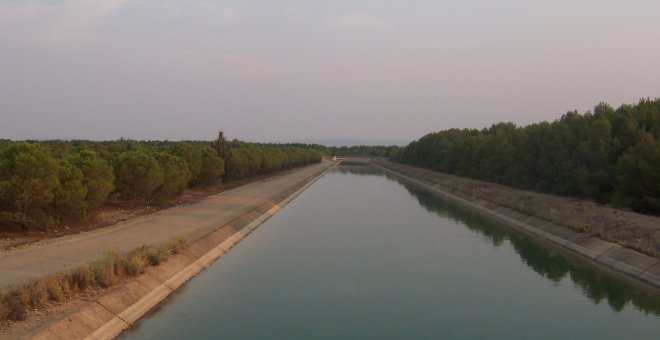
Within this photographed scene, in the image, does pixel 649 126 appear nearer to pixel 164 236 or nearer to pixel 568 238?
pixel 568 238

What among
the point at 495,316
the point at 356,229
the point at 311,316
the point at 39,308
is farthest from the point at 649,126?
the point at 39,308

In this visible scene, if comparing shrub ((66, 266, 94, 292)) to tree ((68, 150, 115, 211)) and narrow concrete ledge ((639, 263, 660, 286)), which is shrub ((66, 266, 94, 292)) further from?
narrow concrete ledge ((639, 263, 660, 286))

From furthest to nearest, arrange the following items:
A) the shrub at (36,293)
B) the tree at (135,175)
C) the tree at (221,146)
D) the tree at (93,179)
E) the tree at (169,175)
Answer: the tree at (221,146), the tree at (169,175), the tree at (135,175), the tree at (93,179), the shrub at (36,293)

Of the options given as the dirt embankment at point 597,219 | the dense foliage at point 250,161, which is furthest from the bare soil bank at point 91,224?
the dirt embankment at point 597,219

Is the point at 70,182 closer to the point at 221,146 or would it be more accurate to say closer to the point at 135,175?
the point at 135,175

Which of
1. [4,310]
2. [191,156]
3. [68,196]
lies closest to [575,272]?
[4,310]

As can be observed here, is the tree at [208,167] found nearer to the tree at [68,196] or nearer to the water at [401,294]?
the water at [401,294]
